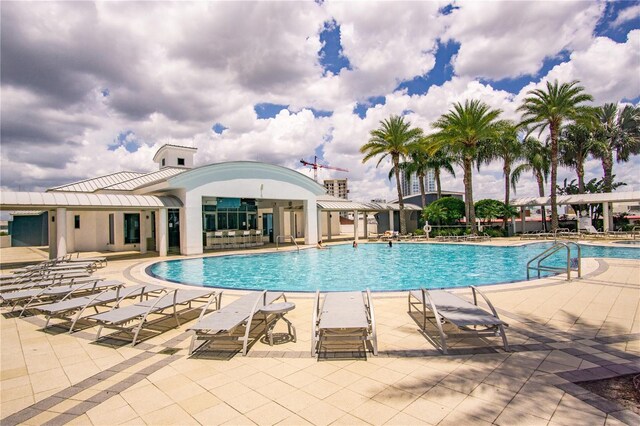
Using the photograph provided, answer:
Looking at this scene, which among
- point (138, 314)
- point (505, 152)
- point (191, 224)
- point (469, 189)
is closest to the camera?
point (138, 314)

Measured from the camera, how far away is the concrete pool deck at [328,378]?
10.7 ft

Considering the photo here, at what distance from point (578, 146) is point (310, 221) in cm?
2712

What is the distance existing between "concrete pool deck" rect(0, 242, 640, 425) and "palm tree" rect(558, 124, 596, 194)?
31737 millimetres

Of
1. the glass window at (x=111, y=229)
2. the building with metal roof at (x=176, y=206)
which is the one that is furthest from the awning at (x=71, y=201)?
the glass window at (x=111, y=229)

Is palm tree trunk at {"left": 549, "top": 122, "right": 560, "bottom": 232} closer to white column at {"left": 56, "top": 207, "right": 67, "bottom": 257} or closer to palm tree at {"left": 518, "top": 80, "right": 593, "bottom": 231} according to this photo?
palm tree at {"left": 518, "top": 80, "right": 593, "bottom": 231}

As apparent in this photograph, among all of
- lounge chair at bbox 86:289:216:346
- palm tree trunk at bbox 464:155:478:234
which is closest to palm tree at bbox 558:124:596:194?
palm tree trunk at bbox 464:155:478:234

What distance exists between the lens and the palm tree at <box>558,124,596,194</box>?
3059cm

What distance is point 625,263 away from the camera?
12648mm

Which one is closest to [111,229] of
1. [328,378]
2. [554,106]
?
[328,378]

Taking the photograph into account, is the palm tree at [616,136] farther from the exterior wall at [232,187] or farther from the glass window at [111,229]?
the glass window at [111,229]

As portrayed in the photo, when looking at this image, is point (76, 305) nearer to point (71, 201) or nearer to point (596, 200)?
point (71, 201)

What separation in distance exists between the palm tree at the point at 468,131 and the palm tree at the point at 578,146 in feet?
36.7

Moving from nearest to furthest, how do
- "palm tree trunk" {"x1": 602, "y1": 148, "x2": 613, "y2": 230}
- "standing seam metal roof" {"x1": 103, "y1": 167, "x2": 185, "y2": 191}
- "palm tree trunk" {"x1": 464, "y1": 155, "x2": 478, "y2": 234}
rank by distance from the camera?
1. "standing seam metal roof" {"x1": 103, "y1": 167, "x2": 185, "y2": 191}
2. "palm tree trunk" {"x1": 464, "y1": 155, "x2": 478, "y2": 234}
3. "palm tree trunk" {"x1": 602, "y1": 148, "x2": 613, "y2": 230}

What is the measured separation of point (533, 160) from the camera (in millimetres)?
31594
